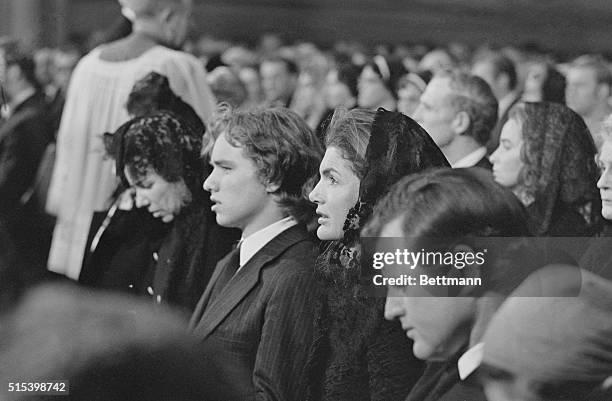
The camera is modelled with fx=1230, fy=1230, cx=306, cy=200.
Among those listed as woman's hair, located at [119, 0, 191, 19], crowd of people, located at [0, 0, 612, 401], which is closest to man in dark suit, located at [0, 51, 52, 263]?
crowd of people, located at [0, 0, 612, 401]

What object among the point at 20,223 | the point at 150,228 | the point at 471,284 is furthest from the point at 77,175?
the point at 471,284

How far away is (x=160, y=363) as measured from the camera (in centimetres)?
105

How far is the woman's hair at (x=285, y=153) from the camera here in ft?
9.64

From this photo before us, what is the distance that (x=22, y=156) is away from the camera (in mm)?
5574

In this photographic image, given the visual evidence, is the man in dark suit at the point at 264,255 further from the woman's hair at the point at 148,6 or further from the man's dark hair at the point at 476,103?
the woman's hair at the point at 148,6

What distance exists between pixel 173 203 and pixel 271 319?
0.77 m

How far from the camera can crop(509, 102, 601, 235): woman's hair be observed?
2.90 metres

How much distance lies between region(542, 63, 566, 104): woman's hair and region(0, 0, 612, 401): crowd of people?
6.16 feet

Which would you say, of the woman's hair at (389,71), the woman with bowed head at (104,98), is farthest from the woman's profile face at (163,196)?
the woman's hair at (389,71)

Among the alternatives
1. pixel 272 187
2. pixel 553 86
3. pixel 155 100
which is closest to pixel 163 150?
pixel 155 100

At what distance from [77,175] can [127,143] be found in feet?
3.29

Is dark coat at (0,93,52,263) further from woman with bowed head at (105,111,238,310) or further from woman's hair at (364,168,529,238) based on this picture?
→ woman's hair at (364,168,529,238)

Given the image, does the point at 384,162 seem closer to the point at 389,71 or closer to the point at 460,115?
the point at 460,115

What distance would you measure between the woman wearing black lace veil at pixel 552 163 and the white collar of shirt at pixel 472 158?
0.08m
